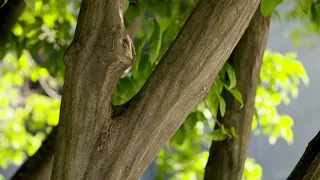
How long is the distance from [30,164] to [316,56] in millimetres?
1433

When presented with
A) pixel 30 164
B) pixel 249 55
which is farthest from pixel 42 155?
pixel 249 55

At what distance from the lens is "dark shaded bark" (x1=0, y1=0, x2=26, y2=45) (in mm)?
1386

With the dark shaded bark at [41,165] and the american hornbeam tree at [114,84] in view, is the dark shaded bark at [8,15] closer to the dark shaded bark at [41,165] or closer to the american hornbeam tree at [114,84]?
the dark shaded bark at [41,165]

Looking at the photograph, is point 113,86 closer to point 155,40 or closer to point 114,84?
point 114,84

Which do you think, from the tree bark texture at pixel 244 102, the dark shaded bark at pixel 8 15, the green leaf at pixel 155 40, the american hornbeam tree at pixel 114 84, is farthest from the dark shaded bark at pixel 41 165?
the american hornbeam tree at pixel 114 84

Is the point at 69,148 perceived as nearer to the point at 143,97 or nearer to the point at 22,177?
the point at 143,97

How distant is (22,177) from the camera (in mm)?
1527

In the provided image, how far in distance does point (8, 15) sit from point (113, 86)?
820mm

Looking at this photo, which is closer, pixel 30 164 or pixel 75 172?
pixel 75 172

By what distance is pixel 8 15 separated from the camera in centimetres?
140

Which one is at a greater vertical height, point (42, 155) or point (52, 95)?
point (52, 95)

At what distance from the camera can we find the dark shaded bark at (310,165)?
0.69m

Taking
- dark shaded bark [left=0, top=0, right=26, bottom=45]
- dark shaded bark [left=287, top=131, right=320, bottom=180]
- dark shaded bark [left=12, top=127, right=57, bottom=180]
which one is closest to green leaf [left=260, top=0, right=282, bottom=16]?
dark shaded bark [left=287, top=131, right=320, bottom=180]

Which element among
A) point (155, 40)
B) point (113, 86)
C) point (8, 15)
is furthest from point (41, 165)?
point (113, 86)
